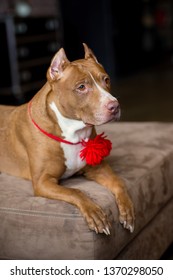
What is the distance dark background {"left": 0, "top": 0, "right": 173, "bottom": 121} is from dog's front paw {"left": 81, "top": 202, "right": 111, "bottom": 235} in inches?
141

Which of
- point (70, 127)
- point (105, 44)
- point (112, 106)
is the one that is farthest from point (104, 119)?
point (105, 44)

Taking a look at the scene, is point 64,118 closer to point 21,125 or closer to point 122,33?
point 21,125

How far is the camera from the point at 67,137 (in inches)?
76.5

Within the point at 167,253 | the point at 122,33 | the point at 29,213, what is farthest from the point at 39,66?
the point at 29,213

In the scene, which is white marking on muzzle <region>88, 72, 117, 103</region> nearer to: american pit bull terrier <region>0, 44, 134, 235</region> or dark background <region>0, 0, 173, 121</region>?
american pit bull terrier <region>0, 44, 134, 235</region>

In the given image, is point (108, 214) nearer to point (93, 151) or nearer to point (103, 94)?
point (93, 151)

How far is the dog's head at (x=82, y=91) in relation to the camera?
178 cm

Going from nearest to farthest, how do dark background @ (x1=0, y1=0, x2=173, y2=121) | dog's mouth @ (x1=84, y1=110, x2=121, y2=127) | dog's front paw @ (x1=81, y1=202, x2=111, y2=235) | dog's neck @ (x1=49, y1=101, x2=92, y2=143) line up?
dog's front paw @ (x1=81, y1=202, x2=111, y2=235) → dog's mouth @ (x1=84, y1=110, x2=121, y2=127) → dog's neck @ (x1=49, y1=101, x2=92, y2=143) → dark background @ (x1=0, y1=0, x2=173, y2=121)

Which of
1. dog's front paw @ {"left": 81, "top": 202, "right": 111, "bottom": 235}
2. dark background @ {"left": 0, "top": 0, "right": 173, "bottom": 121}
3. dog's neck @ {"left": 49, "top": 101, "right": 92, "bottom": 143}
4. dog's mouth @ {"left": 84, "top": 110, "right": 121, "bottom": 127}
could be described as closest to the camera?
dog's front paw @ {"left": 81, "top": 202, "right": 111, "bottom": 235}

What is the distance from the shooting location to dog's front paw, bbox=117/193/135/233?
182 cm

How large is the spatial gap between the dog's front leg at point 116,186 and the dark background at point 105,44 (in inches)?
128

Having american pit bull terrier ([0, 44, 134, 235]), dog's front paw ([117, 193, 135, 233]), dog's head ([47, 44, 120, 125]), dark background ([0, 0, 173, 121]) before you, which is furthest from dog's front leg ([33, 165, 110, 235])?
dark background ([0, 0, 173, 121])

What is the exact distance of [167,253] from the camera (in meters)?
2.37

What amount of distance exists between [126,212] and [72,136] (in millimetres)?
356
